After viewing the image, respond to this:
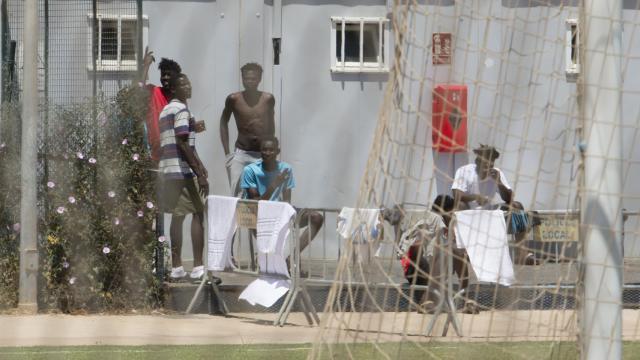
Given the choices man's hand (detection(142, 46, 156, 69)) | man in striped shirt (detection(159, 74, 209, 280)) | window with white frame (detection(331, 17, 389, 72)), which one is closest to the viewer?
man in striped shirt (detection(159, 74, 209, 280))

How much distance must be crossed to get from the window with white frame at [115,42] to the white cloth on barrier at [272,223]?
1.79 meters

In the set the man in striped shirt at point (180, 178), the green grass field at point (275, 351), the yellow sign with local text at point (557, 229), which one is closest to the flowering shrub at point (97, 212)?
the man in striped shirt at point (180, 178)

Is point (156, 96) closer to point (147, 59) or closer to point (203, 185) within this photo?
point (147, 59)

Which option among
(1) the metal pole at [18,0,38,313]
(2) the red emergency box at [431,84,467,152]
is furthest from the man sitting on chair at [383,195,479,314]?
(1) the metal pole at [18,0,38,313]

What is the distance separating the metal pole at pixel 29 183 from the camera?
10.1 meters

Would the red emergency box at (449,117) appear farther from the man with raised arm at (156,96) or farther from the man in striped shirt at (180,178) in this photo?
the man in striped shirt at (180,178)

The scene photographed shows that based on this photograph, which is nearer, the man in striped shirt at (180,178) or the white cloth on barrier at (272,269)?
the white cloth on barrier at (272,269)

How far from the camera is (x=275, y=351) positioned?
8.60 metres

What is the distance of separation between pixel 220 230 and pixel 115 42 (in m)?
1.86

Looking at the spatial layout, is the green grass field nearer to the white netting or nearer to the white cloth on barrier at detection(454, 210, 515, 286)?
the white netting

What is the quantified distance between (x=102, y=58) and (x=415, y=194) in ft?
13.0

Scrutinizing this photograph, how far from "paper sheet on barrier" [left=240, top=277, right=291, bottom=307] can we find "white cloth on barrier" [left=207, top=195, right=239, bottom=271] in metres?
0.35

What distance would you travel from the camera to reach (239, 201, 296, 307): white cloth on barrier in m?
10.1

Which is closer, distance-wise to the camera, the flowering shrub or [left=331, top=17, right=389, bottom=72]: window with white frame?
the flowering shrub
